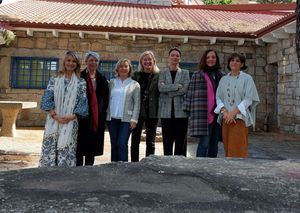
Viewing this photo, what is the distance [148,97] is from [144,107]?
12 cm

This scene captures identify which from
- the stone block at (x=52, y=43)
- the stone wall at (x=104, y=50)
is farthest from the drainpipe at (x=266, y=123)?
the stone block at (x=52, y=43)

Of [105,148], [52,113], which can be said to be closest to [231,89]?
[52,113]

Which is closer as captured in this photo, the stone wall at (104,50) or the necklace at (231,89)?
the necklace at (231,89)

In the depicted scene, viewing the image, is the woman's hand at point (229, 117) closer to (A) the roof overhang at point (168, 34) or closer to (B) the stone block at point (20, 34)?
(A) the roof overhang at point (168, 34)

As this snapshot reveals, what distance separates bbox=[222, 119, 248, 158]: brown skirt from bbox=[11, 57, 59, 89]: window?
23.1 feet

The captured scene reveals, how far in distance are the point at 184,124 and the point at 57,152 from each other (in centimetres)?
144

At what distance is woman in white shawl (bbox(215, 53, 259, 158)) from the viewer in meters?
3.43

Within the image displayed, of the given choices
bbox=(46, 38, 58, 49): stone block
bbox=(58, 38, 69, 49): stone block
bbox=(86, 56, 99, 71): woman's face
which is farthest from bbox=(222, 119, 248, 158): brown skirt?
bbox=(46, 38, 58, 49): stone block

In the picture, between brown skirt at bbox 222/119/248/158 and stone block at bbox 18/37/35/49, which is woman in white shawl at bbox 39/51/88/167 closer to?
brown skirt at bbox 222/119/248/158

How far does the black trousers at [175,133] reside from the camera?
3.85 meters

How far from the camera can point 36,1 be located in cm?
1353

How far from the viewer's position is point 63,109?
334 centimetres

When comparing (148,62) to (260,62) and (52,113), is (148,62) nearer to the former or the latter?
(52,113)

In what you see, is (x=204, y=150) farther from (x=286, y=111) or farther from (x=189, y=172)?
(x=286, y=111)
